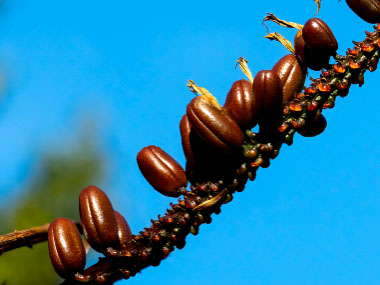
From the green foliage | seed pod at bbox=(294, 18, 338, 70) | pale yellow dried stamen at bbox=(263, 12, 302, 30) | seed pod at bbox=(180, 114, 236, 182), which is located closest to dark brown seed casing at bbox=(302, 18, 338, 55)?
seed pod at bbox=(294, 18, 338, 70)

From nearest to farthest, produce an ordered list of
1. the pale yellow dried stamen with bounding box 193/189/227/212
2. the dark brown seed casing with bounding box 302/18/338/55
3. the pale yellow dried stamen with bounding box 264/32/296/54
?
the pale yellow dried stamen with bounding box 193/189/227/212, the dark brown seed casing with bounding box 302/18/338/55, the pale yellow dried stamen with bounding box 264/32/296/54

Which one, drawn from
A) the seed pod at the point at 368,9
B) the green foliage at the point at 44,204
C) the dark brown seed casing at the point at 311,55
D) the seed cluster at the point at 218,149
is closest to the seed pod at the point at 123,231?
the seed cluster at the point at 218,149

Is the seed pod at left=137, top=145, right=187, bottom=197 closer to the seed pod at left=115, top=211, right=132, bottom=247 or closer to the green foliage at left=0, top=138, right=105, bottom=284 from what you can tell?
the seed pod at left=115, top=211, right=132, bottom=247

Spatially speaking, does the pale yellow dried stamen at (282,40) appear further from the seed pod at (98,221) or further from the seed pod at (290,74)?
the seed pod at (98,221)

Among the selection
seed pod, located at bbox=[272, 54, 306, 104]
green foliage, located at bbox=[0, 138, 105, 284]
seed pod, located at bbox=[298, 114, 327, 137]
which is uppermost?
green foliage, located at bbox=[0, 138, 105, 284]

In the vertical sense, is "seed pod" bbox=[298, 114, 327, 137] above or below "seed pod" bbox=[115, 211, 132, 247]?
below

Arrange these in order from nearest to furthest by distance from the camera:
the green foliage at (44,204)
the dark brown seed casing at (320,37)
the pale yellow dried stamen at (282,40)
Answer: the dark brown seed casing at (320,37) → the pale yellow dried stamen at (282,40) → the green foliage at (44,204)

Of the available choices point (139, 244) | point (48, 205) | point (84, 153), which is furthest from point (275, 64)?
point (84, 153)
